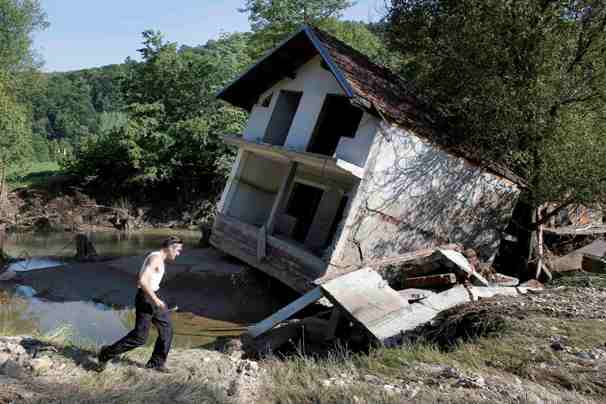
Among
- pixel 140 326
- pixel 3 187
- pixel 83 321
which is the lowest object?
pixel 3 187

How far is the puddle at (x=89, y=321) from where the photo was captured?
10.4m

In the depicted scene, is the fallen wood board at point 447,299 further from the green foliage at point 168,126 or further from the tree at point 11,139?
the tree at point 11,139

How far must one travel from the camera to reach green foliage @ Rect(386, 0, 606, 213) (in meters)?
12.6

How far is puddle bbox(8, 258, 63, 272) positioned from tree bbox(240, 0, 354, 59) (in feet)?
65.2

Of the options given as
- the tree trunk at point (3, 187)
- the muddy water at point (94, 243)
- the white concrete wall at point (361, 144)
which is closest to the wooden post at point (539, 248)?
the white concrete wall at point (361, 144)

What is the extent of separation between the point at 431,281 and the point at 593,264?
5.62 meters

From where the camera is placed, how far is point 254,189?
17141 millimetres

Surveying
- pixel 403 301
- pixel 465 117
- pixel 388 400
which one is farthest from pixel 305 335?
pixel 465 117

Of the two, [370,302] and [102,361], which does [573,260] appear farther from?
[102,361]

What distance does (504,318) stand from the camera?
803 centimetres

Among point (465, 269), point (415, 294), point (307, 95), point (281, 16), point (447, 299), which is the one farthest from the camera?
point (281, 16)

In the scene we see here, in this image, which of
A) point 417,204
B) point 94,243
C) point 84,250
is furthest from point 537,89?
point 94,243

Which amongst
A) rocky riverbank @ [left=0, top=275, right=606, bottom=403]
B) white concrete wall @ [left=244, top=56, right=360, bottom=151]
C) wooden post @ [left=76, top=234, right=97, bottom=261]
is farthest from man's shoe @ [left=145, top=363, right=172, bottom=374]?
wooden post @ [left=76, top=234, right=97, bottom=261]

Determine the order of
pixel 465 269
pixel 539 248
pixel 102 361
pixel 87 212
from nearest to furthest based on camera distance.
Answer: pixel 102 361 < pixel 465 269 < pixel 539 248 < pixel 87 212
